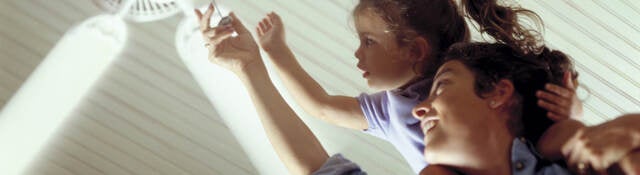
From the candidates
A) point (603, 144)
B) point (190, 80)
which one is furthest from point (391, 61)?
point (190, 80)

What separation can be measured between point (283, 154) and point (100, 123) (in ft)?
2.37

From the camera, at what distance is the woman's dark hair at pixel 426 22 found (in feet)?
3.53

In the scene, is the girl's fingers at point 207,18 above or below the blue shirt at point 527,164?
above

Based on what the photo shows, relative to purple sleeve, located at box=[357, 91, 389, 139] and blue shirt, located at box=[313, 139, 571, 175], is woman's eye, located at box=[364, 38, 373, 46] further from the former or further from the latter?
blue shirt, located at box=[313, 139, 571, 175]

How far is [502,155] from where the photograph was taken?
85 centimetres

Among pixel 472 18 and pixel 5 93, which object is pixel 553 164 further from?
pixel 5 93

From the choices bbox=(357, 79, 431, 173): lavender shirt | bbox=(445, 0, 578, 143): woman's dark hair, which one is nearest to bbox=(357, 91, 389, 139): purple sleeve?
bbox=(357, 79, 431, 173): lavender shirt

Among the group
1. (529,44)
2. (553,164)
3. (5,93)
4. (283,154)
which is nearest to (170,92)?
(5,93)

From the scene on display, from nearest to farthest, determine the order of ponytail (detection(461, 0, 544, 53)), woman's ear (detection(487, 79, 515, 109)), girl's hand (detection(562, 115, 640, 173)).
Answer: girl's hand (detection(562, 115, 640, 173)) < woman's ear (detection(487, 79, 515, 109)) < ponytail (detection(461, 0, 544, 53))

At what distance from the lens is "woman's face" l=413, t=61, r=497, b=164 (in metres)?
0.83

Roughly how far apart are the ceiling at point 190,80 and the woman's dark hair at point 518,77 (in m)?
0.51

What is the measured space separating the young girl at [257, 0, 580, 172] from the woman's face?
0.40ft

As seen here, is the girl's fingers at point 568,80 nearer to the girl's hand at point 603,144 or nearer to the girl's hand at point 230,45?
the girl's hand at point 603,144

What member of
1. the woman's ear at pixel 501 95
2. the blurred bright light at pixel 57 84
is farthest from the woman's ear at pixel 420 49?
the blurred bright light at pixel 57 84
